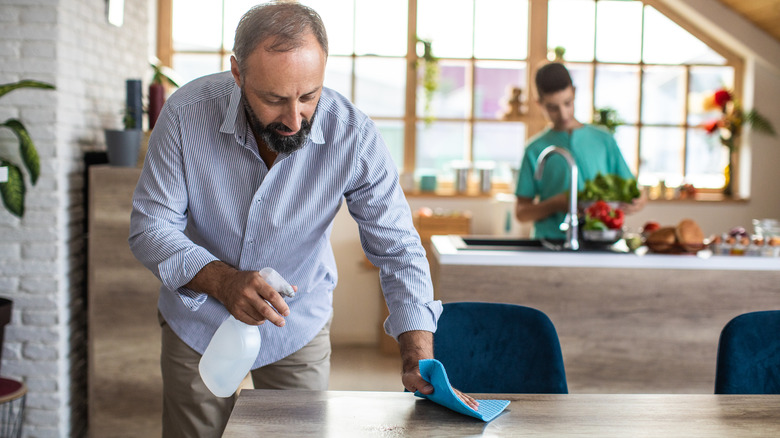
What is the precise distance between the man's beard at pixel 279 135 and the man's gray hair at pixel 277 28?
103 mm

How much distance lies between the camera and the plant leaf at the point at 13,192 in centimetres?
272

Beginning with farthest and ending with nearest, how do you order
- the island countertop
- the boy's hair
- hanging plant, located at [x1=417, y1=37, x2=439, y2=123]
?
1. hanging plant, located at [x1=417, y1=37, x2=439, y2=123]
2. the boy's hair
3. the island countertop

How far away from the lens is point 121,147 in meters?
3.17

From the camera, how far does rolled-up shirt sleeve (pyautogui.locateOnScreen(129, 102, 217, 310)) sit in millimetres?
1483

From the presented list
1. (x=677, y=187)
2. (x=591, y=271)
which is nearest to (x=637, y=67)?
(x=677, y=187)

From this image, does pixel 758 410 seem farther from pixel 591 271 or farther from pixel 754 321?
pixel 591 271

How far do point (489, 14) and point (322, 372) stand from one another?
3.79 meters

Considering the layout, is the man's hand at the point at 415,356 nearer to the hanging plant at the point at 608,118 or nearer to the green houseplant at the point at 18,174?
the green houseplant at the point at 18,174

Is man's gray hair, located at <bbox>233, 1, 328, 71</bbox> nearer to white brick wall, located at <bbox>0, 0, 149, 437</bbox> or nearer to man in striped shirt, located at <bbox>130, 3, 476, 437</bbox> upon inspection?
man in striped shirt, located at <bbox>130, 3, 476, 437</bbox>

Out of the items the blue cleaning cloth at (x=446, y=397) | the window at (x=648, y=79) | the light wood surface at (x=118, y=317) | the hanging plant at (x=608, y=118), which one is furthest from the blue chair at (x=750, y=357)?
the window at (x=648, y=79)

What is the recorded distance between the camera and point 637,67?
5.18m

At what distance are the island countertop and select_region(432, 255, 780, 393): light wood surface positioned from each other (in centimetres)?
2

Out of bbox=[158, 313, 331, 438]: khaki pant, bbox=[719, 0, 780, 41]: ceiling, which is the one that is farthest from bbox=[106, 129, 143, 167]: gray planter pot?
bbox=[719, 0, 780, 41]: ceiling

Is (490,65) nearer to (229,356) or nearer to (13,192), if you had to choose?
(13,192)
